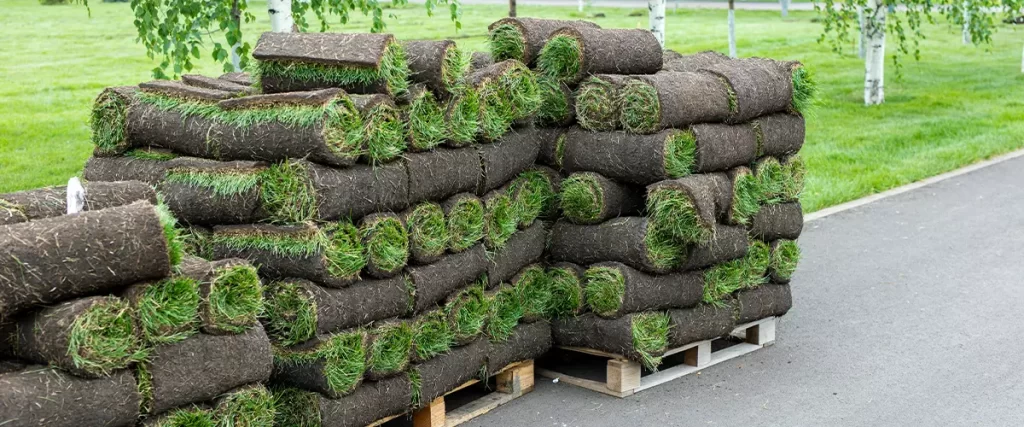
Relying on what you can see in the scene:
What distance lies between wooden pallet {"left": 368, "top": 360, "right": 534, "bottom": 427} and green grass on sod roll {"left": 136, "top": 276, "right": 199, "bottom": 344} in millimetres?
1539

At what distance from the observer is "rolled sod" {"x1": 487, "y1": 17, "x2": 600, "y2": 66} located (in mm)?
6496

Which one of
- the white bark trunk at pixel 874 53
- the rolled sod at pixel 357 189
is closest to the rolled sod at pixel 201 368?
the rolled sod at pixel 357 189

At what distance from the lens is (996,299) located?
802 cm

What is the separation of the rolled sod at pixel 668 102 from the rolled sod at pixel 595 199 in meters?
0.36

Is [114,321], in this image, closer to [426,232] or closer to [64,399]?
[64,399]

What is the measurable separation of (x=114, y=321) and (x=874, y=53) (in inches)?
612

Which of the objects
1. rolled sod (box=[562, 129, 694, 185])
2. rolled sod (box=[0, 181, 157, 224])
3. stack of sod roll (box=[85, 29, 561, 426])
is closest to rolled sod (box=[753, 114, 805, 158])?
rolled sod (box=[562, 129, 694, 185])

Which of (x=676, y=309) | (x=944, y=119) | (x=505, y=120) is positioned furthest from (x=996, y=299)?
(x=944, y=119)

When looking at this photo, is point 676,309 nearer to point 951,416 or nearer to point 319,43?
point 951,416

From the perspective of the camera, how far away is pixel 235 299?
177 inches

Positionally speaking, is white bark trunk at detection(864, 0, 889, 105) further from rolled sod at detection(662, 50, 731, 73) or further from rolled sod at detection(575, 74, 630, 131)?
rolled sod at detection(575, 74, 630, 131)

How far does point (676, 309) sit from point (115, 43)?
69.7ft

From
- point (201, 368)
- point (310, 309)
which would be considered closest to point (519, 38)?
point (310, 309)

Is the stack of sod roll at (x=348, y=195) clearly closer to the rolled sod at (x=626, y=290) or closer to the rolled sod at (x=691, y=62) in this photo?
the rolled sod at (x=626, y=290)
